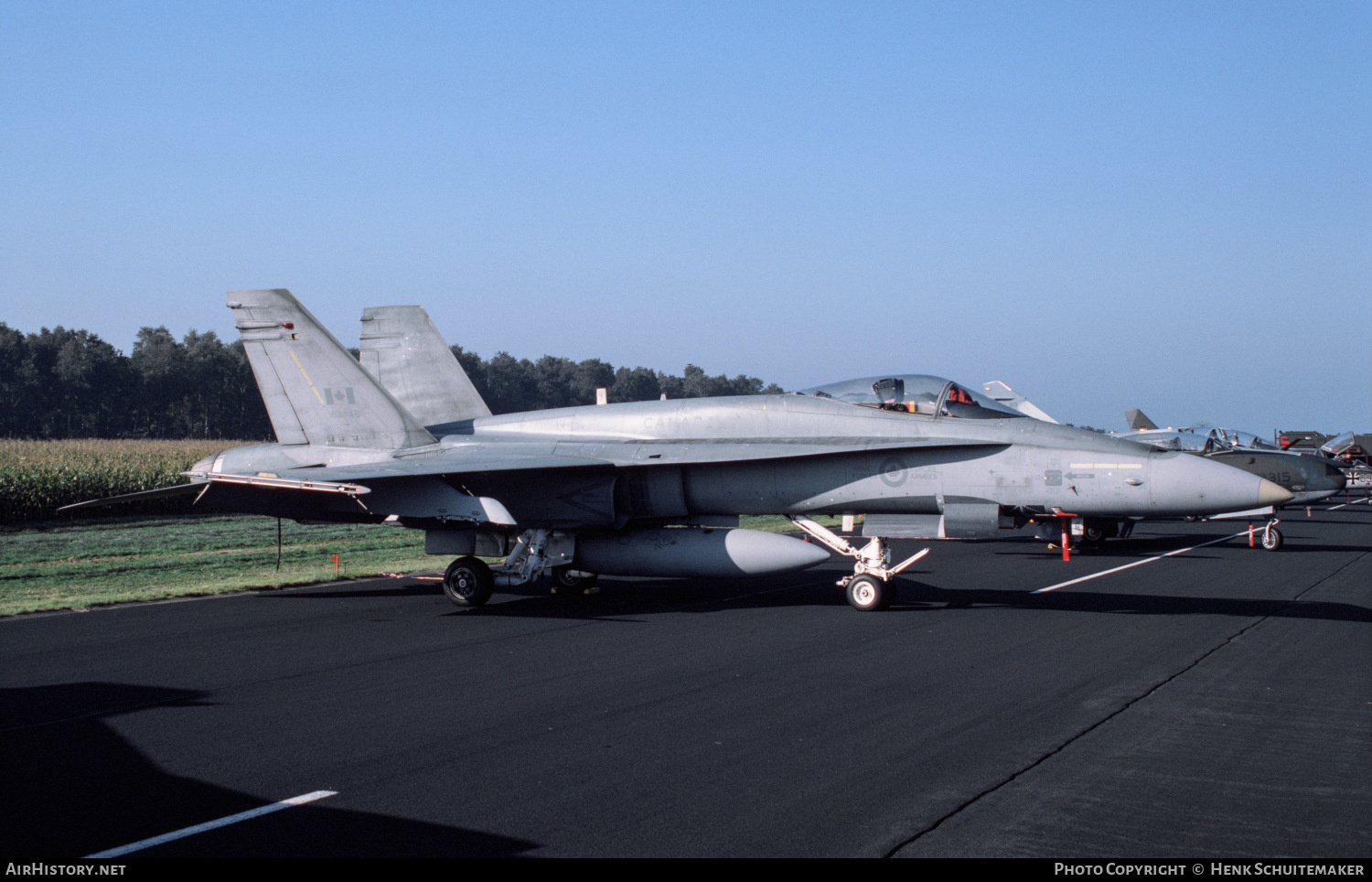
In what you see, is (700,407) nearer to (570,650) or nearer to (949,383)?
(949,383)

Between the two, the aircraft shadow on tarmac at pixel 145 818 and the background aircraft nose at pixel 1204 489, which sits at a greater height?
the background aircraft nose at pixel 1204 489

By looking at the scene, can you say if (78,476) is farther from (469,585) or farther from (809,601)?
(809,601)

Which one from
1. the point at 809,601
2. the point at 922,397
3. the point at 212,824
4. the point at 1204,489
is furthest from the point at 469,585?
the point at 1204,489

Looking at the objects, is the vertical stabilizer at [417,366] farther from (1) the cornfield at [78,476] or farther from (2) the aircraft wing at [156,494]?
(1) the cornfield at [78,476]

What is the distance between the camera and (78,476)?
86.1 feet

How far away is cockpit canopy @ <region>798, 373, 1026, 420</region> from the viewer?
424 inches

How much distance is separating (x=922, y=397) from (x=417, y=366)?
7.74 metres

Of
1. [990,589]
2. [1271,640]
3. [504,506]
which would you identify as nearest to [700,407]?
[504,506]

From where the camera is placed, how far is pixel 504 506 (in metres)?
11.5

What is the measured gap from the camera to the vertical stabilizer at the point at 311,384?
1251 centimetres

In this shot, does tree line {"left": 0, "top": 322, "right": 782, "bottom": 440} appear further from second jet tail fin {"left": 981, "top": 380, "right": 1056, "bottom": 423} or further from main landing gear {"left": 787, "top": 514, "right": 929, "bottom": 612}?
main landing gear {"left": 787, "top": 514, "right": 929, "bottom": 612}

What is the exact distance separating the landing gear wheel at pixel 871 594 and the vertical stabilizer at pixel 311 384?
577 cm

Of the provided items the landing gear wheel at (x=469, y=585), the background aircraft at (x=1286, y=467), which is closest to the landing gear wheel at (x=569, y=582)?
the landing gear wheel at (x=469, y=585)

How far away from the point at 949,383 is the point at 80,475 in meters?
24.7
